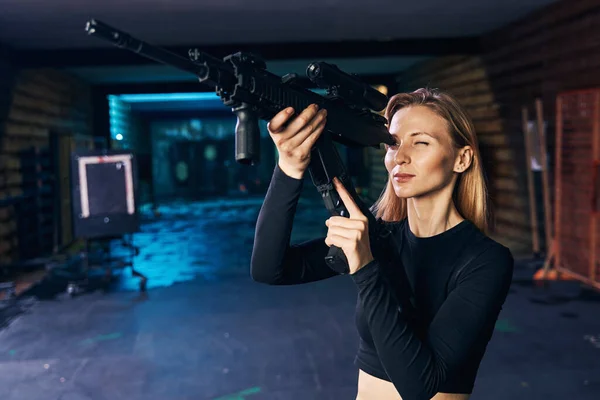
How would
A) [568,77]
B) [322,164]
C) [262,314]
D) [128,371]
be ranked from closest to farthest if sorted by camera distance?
[322,164] < [128,371] < [262,314] < [568,77]

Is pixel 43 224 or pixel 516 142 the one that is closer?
pixel 516 142

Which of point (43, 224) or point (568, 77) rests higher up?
point (568, 77)

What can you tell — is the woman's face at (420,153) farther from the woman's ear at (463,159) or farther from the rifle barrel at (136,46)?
the rifle barrel at (136,46)

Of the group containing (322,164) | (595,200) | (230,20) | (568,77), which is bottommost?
(595,200)

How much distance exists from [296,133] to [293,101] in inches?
3.4

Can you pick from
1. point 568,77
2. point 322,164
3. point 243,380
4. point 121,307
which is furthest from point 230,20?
point 322,164

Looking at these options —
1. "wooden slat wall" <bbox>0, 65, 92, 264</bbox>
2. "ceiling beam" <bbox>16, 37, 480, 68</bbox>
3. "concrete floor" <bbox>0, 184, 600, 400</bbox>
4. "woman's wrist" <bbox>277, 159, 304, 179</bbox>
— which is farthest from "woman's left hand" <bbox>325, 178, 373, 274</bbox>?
"ceiling beam" <bbox>16, 37, 480, 68</bbox>

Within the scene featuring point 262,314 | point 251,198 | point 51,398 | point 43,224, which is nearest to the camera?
point 51,398

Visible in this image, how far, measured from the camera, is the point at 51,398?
13.3 ft

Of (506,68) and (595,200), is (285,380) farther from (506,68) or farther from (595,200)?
(506,68)

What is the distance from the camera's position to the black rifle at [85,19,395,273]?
139 centimetres

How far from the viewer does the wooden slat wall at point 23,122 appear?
8414 mm

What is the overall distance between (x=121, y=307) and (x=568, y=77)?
20.4 feet

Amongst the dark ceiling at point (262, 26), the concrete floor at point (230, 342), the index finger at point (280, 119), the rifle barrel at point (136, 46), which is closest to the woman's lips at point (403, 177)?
the index finger at point (280, 119)
